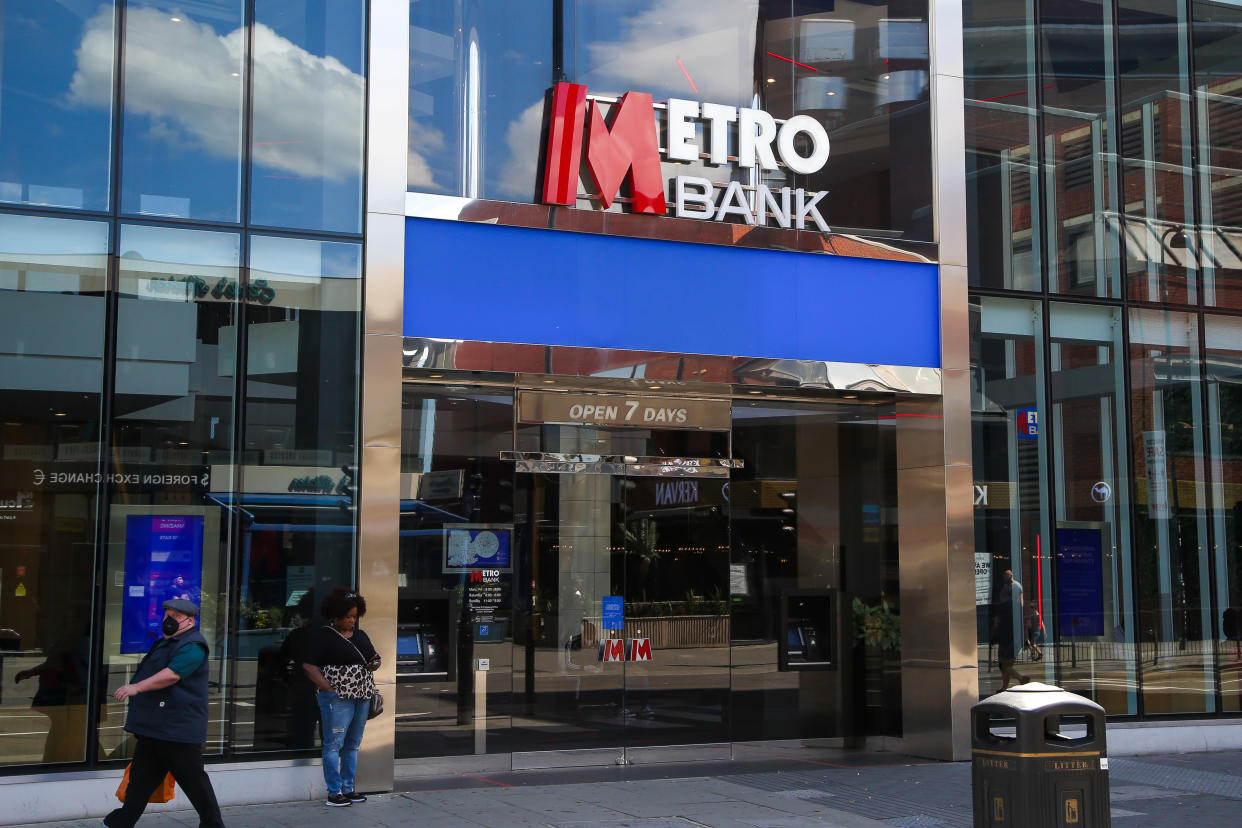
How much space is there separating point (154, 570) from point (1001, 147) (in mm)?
9644

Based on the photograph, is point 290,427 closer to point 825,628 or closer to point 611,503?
point 611,503

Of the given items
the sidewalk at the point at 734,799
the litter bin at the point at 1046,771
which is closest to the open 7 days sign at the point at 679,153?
the sidewalk at the point at 734,799

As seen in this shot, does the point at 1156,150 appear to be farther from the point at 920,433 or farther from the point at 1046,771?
the point at 1046,771

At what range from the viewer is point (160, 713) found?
8391mm

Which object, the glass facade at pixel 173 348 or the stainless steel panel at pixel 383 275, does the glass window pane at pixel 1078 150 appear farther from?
the glass facade at pixel 173 348

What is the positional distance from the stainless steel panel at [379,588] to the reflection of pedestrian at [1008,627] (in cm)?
645

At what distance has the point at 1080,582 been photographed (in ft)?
46.0

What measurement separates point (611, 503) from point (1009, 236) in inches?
208

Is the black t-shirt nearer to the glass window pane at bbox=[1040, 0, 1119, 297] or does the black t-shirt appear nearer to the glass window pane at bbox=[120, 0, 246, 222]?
the glass window pane at bbox=[120, 0, 246, 222]

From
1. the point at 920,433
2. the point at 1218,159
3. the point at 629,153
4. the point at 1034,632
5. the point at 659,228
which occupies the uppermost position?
the point at 1218,159

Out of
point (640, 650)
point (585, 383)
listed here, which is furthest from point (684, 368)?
point (640, 650)

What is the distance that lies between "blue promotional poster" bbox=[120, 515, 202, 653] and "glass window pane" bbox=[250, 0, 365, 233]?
2.66 meters

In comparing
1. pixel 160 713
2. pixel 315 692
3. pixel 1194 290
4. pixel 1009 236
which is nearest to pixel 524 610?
pixel 315 692

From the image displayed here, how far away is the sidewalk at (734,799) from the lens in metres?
9.77
